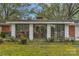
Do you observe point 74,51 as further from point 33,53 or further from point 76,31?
point 33,53

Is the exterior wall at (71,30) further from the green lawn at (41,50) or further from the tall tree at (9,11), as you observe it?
the tall tree at (9,11)

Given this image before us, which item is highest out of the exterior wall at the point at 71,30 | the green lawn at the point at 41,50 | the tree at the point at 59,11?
the tree at the point at 59,11

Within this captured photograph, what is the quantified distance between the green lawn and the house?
0.54ft

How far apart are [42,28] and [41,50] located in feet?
1.29

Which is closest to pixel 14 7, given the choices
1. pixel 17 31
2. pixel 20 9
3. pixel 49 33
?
pixel 20 9

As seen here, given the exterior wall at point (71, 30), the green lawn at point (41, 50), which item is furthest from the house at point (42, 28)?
the green lawn at point (41, 50)

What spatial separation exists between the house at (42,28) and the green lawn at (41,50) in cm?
16

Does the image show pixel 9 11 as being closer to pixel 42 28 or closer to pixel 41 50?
pixel 42 28

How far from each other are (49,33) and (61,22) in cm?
29

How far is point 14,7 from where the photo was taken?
15.1ft

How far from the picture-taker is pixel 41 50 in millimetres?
4625

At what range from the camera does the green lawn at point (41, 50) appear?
4598 millimetres

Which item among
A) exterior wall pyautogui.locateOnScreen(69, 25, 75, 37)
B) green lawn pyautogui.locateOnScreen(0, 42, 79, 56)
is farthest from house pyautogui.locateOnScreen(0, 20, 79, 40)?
green lawn pyautogui.locateOnScreen(0, 42, 79, 56)

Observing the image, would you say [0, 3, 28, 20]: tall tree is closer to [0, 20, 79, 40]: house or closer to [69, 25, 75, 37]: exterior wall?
[0, 20, 79, 40]: house
